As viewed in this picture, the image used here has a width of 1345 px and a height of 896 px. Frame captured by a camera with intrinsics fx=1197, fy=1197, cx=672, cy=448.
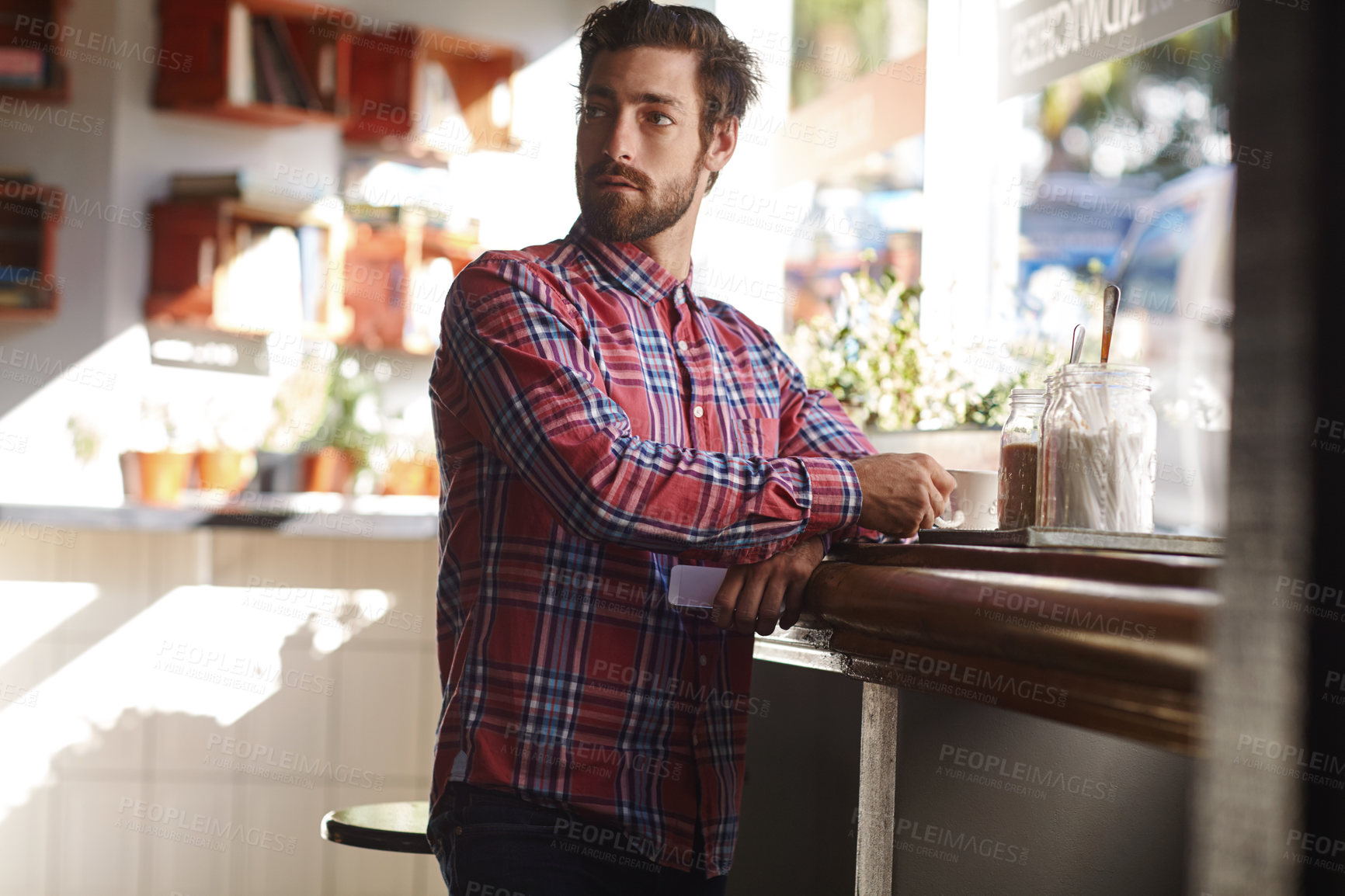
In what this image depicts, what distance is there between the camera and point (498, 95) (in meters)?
4.80

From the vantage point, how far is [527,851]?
1.15 m

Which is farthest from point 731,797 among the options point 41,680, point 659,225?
point 41,680

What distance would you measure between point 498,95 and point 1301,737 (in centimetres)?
485

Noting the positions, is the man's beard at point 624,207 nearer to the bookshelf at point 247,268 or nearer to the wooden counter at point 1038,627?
the wooden counter at point 1038,627

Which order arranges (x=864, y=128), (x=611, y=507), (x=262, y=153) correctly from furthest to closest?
(x=262, y=153) → (x=864, y=128) → (x=611, y=507)

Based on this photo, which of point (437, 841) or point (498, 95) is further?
point (498, 95)

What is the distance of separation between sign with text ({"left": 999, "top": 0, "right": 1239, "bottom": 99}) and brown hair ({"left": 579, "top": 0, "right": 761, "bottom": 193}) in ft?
2.76

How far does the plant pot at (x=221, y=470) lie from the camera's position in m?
3.90

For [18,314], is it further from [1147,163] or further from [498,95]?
[1147,163]

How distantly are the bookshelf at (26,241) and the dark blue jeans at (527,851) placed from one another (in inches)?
139

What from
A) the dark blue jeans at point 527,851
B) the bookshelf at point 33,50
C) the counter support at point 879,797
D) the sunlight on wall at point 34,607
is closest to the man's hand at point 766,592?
the counter support at point 879,797

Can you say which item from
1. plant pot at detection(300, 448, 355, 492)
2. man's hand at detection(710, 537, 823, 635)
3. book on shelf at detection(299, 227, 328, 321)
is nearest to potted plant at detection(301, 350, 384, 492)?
plant pot at detection(300, 448, 355, 492)

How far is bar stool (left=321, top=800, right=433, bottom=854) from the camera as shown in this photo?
5.10 feet

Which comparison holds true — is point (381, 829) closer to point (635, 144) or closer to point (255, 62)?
point (635, 144)
